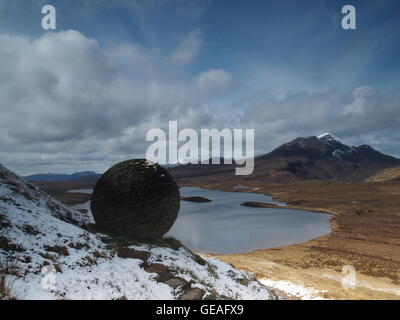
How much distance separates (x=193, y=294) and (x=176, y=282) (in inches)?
28.4

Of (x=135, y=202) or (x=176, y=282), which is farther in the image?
(x=135, y=202)

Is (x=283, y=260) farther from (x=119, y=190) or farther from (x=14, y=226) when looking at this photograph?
(x=14, y=226)

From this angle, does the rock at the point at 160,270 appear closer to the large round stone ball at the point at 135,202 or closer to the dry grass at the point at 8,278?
the large round stone ball at the point at 135,202

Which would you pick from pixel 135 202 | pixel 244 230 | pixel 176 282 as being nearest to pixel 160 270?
pixel 176 282

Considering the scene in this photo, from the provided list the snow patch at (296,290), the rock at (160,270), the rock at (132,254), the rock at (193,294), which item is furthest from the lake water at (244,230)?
the rock at (193,294)

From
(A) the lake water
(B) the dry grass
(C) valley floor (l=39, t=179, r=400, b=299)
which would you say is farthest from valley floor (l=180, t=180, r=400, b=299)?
(B) the dry grass

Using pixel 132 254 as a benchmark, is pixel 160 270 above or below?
below

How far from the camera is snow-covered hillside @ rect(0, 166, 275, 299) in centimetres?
682

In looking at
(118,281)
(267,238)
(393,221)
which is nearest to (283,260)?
(267,238)

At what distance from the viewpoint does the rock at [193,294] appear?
27.8 ft

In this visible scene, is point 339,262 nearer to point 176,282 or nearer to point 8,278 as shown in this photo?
point 176,282

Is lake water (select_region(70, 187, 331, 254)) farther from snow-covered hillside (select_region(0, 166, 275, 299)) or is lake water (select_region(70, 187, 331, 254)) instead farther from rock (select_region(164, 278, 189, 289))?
rock (select_region(164, 278, 189, 289))

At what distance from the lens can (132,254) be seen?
10.3 metres

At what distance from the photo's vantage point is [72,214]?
556 inches
